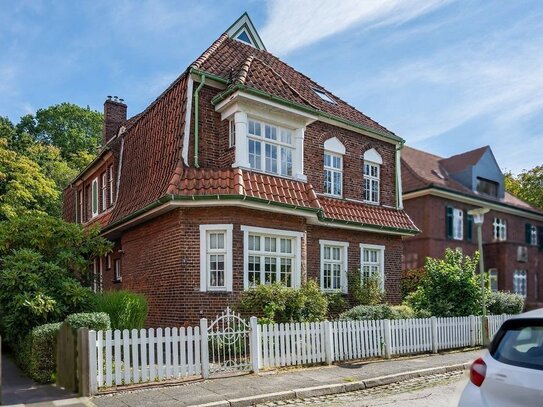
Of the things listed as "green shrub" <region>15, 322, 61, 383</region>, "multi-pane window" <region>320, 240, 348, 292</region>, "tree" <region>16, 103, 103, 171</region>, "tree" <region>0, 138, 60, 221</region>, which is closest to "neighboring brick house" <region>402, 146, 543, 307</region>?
"multi-pane window" <region>320, 240, 348, 292</region>

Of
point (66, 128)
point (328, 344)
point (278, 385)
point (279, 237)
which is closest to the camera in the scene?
point (278, 385)

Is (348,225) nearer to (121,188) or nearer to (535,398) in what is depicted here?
(121,188)

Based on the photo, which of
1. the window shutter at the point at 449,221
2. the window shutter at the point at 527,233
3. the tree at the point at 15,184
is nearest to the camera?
the tree at the point at 15,184

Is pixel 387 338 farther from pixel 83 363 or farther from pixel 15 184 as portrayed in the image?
pixel 15 184

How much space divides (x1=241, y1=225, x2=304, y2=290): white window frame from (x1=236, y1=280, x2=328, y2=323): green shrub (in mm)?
458

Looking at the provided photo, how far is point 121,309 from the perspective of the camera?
39.5 feet

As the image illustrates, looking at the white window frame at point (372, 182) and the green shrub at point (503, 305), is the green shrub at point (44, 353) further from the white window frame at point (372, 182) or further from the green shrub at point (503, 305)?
the green shrub at point (503, 305)

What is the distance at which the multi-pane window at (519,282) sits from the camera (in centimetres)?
3120

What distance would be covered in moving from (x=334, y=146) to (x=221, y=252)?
6.45 m

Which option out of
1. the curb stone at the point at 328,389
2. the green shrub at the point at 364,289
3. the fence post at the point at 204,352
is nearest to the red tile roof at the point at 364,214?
the green shrub at the point at 364,289

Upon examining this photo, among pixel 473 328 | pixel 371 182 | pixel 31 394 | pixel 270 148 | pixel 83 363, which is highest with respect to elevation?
pixel 270 148

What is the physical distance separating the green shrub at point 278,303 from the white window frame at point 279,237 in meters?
0.46

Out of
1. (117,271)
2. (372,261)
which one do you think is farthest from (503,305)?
(117,271)

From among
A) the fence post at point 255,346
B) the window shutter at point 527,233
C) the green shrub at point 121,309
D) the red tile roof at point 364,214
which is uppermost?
the red tile roof at point 364,214
